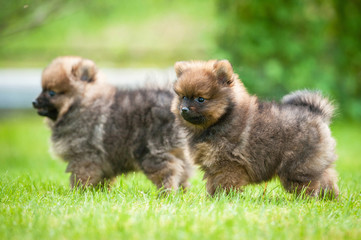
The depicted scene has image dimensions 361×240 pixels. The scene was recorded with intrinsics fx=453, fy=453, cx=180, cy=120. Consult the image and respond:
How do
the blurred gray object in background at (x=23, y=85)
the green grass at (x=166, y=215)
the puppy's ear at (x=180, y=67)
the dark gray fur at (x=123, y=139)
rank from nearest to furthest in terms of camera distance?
the green grass at (x=166, y=215) → the puppy's ear at (x=180, y=67) → the dark gray fur at (x=123, y=139) → the blurred gray object in background at (x=23, y=85)

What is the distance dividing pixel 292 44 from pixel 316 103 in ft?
26.6

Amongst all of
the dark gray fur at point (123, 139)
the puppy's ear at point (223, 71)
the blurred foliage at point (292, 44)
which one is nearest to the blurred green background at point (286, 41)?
the blurred foliage at point (292, 44)

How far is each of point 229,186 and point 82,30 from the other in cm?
1517

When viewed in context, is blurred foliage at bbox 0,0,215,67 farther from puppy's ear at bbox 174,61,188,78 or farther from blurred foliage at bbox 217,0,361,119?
puppy's ear at bbox 174,61,188,78

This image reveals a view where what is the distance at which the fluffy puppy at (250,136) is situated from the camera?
4.38m

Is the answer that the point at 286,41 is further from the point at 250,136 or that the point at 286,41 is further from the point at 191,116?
the point at 191,116

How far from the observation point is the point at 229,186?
4379mm

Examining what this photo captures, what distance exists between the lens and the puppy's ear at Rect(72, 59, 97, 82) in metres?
5.64

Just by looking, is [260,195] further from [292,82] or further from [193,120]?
[292,82]

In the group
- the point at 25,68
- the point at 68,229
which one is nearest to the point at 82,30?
the point at 25,68

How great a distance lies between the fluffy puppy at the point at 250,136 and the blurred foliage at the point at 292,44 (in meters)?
7.14

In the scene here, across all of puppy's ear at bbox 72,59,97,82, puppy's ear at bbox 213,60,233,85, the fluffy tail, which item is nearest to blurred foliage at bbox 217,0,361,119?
puppy's ear at bbox 72,59,97,82

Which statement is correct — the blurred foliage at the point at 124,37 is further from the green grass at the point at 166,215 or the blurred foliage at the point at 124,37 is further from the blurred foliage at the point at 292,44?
the green grass at the point at 166,215

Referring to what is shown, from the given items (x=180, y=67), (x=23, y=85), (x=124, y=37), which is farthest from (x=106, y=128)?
(x=124, y=37)
